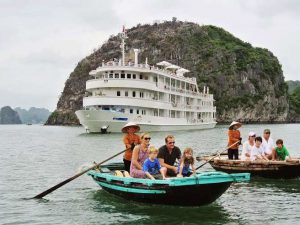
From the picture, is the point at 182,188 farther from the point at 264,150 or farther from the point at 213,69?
the point at 213,69

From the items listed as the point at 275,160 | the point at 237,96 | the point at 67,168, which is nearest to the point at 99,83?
the point at 67,168

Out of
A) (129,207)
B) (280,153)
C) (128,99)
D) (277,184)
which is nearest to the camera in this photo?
(129,207)

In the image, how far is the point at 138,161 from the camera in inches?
537

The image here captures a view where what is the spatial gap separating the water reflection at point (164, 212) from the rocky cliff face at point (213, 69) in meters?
111

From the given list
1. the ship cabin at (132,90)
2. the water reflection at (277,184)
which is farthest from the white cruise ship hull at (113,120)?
the water reflection at (277,184)

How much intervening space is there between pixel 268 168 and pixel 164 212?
6.37 m

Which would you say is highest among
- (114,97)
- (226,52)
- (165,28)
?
(165,28)

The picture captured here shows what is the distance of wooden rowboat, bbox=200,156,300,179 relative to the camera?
17172 millimetres

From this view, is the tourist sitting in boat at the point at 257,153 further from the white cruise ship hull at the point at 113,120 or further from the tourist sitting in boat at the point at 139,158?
the white cruise ship hull at the point at 113,120

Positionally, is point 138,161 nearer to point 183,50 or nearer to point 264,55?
point 183,50

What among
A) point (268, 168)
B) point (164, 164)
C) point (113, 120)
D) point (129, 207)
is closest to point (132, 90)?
point (113, 120)

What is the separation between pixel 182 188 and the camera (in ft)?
40.4

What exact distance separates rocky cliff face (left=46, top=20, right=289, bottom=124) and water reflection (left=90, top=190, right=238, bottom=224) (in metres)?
111

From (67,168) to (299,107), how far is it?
151 metres
